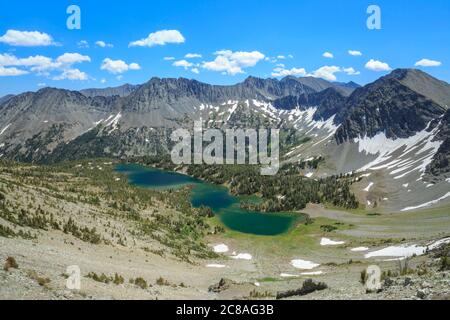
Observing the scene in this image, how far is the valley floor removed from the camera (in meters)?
31.1

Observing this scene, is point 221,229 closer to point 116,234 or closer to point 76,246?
point 116,234

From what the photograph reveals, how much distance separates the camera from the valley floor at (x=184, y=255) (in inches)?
1224

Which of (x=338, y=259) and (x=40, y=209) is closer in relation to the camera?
(x=40, y=209)

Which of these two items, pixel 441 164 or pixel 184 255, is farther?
pixel 441 164

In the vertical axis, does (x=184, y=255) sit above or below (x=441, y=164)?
below

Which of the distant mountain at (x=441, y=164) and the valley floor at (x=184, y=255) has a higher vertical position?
the distant mountain at (x=441, y=164)

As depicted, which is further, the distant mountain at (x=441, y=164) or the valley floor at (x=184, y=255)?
the distant mountain at (x=441, y=164)

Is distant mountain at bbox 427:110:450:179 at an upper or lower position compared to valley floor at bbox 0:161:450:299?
upper

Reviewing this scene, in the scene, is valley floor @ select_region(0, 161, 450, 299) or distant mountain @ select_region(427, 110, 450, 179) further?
distant mountain @ select_region(427, 110, 450, 179)

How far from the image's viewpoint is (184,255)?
73.8 metres

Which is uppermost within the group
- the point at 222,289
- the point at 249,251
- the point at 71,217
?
the point at 71,217
